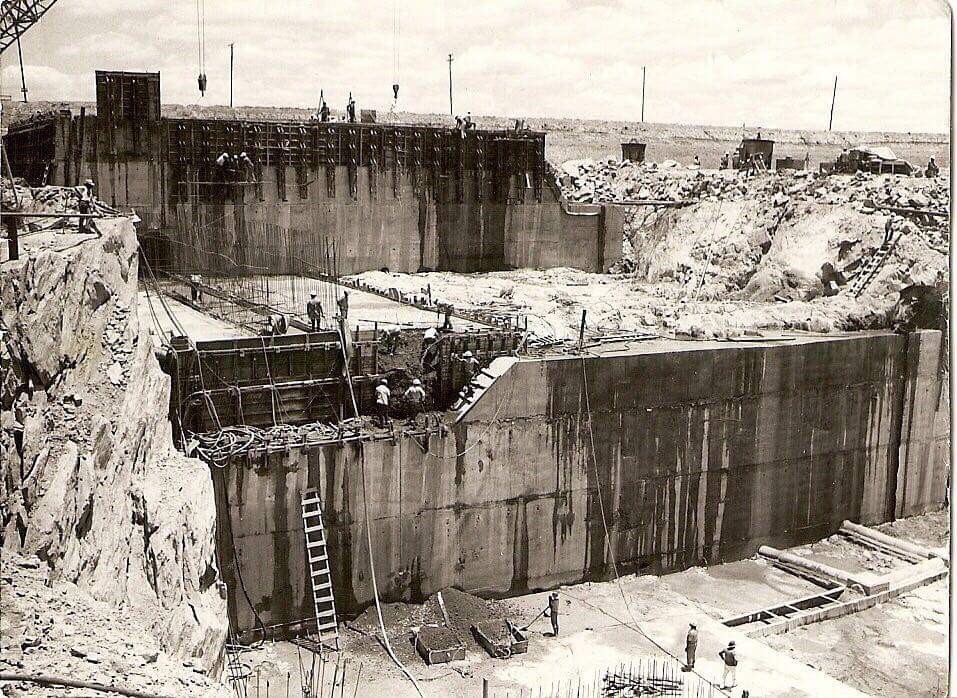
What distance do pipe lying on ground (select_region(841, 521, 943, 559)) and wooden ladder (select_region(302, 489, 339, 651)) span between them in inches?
338

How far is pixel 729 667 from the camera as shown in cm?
1215

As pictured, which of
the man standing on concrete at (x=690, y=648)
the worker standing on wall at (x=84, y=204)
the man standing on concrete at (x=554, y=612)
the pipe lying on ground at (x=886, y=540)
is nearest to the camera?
the worker standing on wall at (x=84, y=204)

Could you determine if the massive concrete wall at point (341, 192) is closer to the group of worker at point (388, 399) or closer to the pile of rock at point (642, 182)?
the pile of rock at point (642, 182)

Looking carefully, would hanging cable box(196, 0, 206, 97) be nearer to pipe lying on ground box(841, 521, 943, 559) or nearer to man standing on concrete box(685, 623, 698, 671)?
man standing on concrete box(685, 623, 698, 671)

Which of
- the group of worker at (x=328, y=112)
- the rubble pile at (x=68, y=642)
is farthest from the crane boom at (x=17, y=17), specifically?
the rubble pile at (x=68, y=642)

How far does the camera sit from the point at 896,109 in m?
15.6

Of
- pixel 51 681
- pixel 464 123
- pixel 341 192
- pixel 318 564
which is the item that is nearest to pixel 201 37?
pixel 464 123

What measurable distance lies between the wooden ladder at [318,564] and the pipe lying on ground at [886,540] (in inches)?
338

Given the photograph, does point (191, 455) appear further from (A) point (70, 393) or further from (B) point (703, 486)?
(B) point (703, 486)

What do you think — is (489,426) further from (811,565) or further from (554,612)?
(811,565)

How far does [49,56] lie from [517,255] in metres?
10.1

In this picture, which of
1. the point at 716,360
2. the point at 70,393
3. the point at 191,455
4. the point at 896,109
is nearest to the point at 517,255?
the point at 716,360

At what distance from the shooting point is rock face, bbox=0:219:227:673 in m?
8.42

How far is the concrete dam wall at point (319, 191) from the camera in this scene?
632 inches
